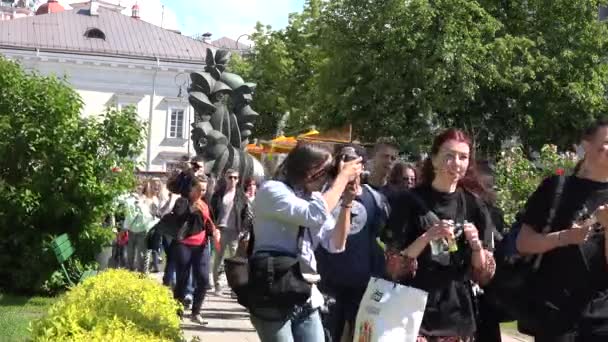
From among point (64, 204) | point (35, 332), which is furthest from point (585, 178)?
point (64, 204)

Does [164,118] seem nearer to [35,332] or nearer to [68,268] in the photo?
[68,268]

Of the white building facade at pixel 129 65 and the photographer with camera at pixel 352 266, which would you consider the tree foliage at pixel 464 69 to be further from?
the photographer with camera at pixel 352 266

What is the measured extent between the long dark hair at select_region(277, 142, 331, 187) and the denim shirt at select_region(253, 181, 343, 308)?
0.09 meters

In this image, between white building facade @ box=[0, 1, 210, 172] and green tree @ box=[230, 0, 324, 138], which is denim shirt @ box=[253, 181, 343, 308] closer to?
green tree @ box=[230, 0, 324, 138]

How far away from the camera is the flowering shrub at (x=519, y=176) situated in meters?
15.7

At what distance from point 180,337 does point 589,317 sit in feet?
7.21

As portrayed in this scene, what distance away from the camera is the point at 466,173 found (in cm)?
523

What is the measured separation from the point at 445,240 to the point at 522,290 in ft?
1.53

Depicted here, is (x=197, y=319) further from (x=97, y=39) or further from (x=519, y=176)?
(x=97, y=39)

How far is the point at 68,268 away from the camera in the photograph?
12.3 metres

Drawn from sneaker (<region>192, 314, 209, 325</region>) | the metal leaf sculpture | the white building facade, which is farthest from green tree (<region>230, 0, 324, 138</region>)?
sneaker (<region>192, 314, 209, 325</region>)

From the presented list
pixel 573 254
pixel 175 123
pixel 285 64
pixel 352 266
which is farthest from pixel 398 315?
pixel 175 123

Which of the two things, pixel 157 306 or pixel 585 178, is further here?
pixel 157 306

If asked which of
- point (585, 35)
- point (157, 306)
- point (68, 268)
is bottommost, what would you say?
point (68, 268)
